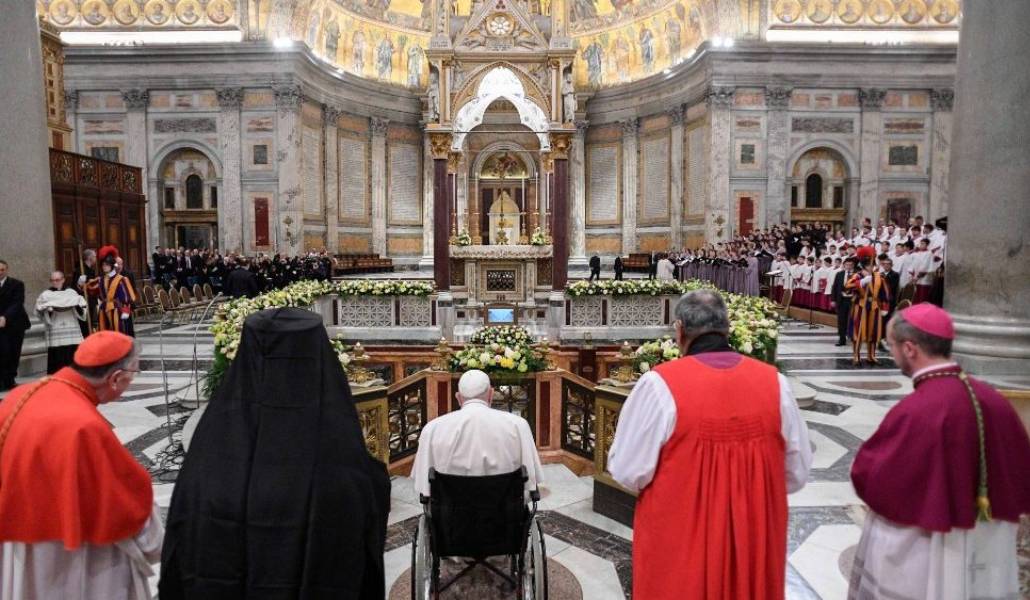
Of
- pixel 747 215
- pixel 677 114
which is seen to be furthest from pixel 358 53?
pixel 747 215

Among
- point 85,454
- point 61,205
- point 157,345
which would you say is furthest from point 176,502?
point 61,205

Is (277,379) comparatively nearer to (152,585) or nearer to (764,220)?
(152,585)

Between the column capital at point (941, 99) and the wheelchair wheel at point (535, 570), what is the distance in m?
28.1

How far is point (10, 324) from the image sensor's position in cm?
834

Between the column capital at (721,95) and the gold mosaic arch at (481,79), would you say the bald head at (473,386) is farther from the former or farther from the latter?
the column capital at (721,95)

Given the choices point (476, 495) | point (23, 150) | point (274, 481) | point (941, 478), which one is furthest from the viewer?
point (23, 150)

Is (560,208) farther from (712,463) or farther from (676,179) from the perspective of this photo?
(712,463)

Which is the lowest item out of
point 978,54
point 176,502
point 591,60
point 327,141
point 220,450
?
point 176,502

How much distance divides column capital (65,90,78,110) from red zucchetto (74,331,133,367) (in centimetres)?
2793

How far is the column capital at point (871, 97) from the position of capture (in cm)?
2477

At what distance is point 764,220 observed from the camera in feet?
81.9

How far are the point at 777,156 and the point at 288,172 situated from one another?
18.7 metres

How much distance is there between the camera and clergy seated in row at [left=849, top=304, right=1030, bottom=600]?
7.97 ft

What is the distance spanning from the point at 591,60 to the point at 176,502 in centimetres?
3183
